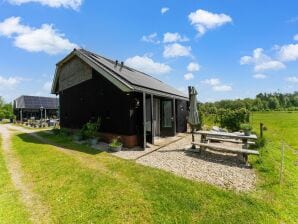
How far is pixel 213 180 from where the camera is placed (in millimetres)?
6105

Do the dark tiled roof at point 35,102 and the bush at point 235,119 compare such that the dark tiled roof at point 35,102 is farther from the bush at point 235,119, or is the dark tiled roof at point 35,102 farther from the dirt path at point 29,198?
the bush at point 235,119

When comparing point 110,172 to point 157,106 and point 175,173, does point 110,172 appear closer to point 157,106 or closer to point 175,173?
point 175,173

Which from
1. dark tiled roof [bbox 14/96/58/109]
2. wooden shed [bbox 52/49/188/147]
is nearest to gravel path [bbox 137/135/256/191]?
wooden shed [bbox 52/49/188/147]

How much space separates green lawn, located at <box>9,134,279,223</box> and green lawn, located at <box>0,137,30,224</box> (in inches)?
20.8

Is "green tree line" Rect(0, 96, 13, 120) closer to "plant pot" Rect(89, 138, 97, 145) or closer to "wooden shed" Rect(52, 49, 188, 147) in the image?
"wooden shed" Rect(52, 49, 188, 147)

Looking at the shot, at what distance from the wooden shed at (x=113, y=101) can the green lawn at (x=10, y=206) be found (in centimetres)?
520

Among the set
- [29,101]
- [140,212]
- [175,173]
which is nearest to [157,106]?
[175,173]

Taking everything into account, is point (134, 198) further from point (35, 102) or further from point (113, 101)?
point (35, 102)

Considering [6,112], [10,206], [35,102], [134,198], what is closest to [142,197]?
[134,198]

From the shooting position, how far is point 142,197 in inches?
207

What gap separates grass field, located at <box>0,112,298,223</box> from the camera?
453 cm

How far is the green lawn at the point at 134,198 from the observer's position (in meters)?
4.52

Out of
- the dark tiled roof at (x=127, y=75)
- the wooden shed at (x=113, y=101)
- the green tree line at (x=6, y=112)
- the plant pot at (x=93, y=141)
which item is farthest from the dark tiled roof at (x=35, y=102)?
the plant pot at (x=93, y=141)

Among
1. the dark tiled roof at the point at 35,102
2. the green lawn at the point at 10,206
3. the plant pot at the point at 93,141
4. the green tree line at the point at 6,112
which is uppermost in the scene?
the dark tiled roof at the point at 35,102
